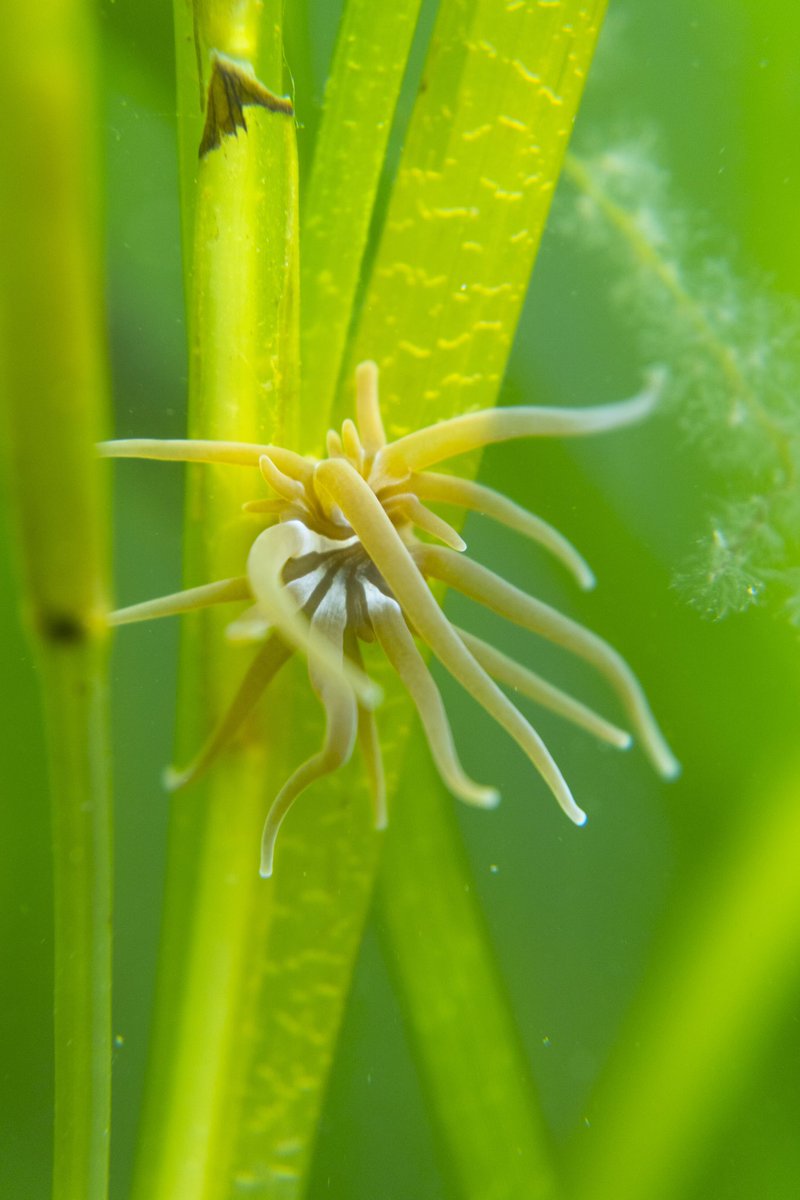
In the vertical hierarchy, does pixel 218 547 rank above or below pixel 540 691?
above

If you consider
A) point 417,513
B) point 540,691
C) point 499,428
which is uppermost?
point 499,428

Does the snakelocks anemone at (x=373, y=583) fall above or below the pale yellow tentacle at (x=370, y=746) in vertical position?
above

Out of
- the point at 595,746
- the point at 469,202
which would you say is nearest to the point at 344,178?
the point at 469,202

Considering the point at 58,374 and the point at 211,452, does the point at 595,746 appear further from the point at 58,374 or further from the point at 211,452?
the point at 58,374

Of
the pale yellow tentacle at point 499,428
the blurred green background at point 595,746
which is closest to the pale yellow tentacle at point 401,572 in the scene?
the pale yellow tentacle at point 499,428

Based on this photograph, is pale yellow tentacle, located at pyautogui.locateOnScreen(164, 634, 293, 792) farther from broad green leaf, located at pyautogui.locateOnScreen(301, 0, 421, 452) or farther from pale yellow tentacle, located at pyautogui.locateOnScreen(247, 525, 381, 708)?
broad green leaf, located at pyautogui.locateOnScreen(301, 0, 421, 452)

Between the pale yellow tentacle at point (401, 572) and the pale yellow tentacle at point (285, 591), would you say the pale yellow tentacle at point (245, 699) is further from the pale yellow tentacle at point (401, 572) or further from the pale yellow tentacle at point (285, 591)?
Result: the pale yellow tentacle at point (401, 572)
